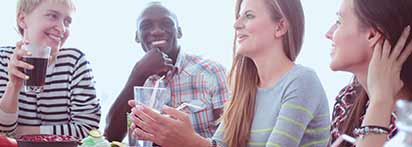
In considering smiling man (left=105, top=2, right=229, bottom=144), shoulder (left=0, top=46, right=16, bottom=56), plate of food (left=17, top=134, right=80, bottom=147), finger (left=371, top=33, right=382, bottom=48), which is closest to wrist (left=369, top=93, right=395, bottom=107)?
finger (left=371, top=33, right=382, bottom=48)

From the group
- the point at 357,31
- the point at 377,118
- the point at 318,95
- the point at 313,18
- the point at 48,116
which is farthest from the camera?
the point at 313,18

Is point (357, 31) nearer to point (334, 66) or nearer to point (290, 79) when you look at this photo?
point (334, 66)

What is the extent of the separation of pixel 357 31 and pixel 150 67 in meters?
1.20

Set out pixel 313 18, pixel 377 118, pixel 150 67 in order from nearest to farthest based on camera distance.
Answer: pixel 377 118
pixel 150 67
pixel 313 18

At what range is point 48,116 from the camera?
217 centimetres

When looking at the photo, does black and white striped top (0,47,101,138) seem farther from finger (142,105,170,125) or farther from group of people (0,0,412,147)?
finger (142,105,170,125)

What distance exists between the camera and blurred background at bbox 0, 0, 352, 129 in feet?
9.46

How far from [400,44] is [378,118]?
16 centimetres

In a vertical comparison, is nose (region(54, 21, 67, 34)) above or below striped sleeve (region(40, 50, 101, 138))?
above

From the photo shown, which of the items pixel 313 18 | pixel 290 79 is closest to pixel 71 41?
pixel 313 18

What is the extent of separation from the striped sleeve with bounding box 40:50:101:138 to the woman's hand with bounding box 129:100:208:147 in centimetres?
61

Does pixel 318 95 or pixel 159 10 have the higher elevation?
pixel 159 10

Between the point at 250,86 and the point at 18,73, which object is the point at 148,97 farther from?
the point at 18,73

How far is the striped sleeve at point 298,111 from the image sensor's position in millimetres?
1511
